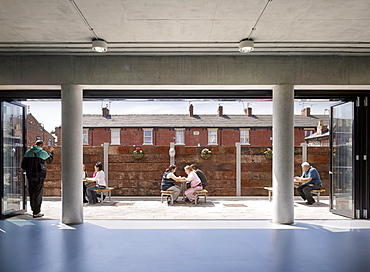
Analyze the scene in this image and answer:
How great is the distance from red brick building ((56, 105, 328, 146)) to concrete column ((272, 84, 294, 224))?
1721 cm

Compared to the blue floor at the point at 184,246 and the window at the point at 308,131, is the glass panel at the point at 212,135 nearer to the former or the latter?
the window at the point at 308,131

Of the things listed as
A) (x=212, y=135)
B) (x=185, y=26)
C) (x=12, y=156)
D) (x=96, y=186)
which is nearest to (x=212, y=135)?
(x=212, y=135)

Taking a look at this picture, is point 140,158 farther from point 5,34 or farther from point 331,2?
point 331,2

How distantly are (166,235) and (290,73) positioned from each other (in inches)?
164

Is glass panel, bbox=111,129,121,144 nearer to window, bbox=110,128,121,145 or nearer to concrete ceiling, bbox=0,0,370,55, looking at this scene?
window, bbox=110,128,121,145

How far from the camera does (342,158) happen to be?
8242 millimetres

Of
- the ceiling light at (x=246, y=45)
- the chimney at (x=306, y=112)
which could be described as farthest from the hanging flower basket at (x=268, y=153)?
the chimney at (x=306, y=112)

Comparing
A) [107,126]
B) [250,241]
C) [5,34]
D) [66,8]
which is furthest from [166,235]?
[107,126]

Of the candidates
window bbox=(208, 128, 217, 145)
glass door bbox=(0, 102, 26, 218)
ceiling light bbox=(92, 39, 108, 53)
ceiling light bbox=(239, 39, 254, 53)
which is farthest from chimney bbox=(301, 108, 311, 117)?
ceiling light bbox=(92, 39, 108, 53)

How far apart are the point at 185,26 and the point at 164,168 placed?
6.30m

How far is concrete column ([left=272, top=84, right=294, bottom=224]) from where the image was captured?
698 centimetres

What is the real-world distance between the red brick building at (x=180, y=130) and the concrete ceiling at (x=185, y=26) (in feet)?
57.5

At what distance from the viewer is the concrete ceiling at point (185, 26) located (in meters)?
4.71

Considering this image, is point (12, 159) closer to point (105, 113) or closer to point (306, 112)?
point (105, 113)
